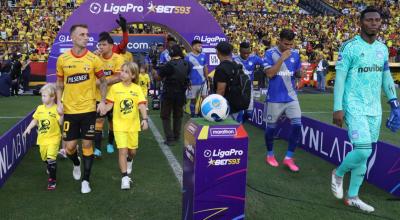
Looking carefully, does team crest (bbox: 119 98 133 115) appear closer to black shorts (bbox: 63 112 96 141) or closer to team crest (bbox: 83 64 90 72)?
black shorts (bbox: 63 112 96 141)

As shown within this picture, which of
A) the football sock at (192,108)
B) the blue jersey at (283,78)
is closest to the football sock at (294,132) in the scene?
the blue jersey at (283,78)

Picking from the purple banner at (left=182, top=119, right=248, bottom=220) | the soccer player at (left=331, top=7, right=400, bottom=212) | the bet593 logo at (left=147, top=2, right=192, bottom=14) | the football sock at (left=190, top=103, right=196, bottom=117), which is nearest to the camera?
the purple banner at (left=182, top=119, right=248, bottom=220)

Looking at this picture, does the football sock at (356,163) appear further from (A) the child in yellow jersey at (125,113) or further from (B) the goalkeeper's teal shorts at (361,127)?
(A) the child in yellow jersey at (125,113)

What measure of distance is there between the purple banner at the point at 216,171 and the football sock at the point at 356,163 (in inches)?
54.4

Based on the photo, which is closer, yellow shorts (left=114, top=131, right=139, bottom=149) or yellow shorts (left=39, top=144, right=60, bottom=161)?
yellow shorts (left=114, top=131, right=139, bottom=149)

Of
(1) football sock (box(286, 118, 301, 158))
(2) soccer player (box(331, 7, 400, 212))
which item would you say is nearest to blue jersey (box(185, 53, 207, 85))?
(1) football sock (box(286, 118, 301, 158))

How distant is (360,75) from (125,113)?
273 cm

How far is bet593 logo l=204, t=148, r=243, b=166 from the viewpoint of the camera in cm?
347

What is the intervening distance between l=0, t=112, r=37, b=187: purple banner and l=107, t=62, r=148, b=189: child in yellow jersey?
1531mm

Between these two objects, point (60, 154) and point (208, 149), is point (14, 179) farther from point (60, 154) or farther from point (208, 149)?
point (208, 149)

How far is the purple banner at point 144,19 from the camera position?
9906mm

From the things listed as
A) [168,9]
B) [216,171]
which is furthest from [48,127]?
[168,9]

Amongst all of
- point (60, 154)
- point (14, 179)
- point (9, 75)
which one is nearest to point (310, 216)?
point (14, 179)

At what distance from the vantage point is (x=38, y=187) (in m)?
5.19
